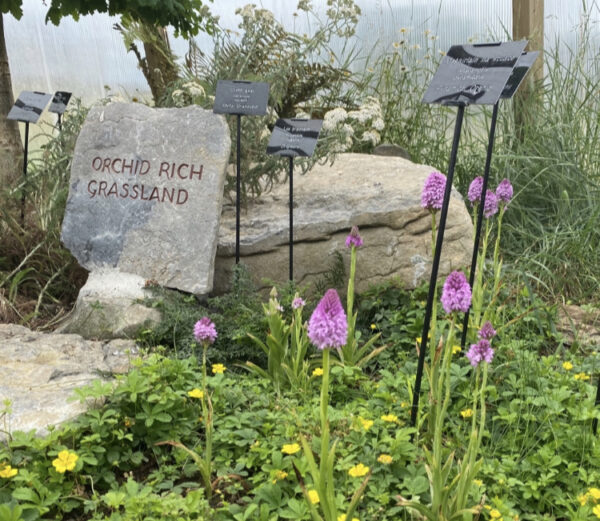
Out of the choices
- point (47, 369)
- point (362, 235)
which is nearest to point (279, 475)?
point (47, 369)

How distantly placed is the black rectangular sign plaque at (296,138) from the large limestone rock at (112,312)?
3.40 feet

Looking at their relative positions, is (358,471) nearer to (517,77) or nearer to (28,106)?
(517,77)

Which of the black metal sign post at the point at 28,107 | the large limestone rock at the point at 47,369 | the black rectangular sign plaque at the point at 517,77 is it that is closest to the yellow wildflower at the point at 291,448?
the large limestone rock at the point at 47,369

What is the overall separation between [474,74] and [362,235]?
4.97ft

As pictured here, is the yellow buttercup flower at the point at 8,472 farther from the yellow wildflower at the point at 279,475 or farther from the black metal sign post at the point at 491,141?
the black metal sign post at the point at 491,141

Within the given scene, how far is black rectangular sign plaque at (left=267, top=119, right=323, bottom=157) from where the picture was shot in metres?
3.59

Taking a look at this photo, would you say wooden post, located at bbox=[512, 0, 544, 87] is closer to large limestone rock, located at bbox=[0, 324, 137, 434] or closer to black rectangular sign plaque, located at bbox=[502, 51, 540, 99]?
black rectangular sign plaque, located at bbox=[502, 51, 540, 99]

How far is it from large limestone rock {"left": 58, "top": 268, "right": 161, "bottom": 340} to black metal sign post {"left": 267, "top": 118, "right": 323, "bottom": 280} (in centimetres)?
79

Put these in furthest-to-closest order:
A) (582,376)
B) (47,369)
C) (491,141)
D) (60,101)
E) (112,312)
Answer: (60,101), (112,312), (491,141), (47,369), (582,376)

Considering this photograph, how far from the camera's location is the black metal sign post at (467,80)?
2371mm

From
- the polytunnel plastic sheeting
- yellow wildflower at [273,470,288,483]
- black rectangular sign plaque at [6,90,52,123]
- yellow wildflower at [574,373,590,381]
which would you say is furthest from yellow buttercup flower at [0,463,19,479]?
the polytunnel plastic sheeting

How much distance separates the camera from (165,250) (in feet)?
12.5

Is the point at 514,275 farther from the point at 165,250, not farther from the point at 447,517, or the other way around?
the point at 447,517

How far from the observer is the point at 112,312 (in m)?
3.56
